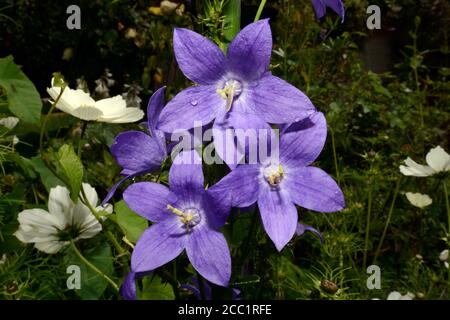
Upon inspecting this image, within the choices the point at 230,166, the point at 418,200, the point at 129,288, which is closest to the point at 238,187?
the point at 230,166

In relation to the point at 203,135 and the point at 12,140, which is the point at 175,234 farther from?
the point at 12,140

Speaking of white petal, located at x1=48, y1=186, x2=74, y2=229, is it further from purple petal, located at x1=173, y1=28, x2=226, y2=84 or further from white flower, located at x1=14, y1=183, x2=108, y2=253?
purple petal, located at x1=173, y1=28, x2=226, y2=84

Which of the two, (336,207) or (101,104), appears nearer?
(336,207)

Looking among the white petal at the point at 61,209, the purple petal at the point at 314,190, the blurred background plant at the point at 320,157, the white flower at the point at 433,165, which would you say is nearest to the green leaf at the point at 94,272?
the blurred background plant at the point at 320,157

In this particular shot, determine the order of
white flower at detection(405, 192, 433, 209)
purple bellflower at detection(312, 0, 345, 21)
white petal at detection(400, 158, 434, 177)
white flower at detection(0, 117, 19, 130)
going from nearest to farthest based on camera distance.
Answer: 1. purple bellflower at detection(312, 0, 345, 21)
2. white flower at detection(0, 117, 19, 130)
3. white petal at detection(400, 158, 434, 177)
4. white flower at detection(405, 192, 433, 209)

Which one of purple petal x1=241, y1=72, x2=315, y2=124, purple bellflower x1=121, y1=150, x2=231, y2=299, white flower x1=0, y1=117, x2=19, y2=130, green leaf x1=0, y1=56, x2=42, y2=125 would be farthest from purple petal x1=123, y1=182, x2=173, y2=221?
white flower x1=0, y1=117, x2=19, y2=130
